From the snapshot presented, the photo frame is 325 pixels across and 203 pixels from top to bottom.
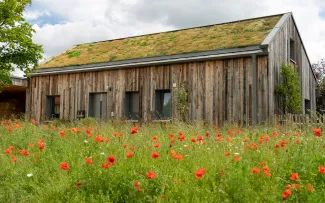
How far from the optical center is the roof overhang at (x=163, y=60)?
42.8ft

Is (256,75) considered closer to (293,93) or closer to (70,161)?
(293,93)

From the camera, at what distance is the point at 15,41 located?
53.1ft

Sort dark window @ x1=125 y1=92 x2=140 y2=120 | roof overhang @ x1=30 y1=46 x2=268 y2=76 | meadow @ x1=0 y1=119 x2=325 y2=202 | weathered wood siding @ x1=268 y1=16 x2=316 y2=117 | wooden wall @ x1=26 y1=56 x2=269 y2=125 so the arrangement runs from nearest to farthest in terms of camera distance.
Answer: meadow @ x1=0 y1=119 x2=325 y2=202, roof overhang @ x1=30 y1=46 x2=268 y2=76, wooden wall @ x1=26 y1=56 x2=269 y2=125, weathered wood siding @ x1=268 y1=16 x2=316 y2=117, dark window @ x1=125 y1=92 x2=140 y2=120

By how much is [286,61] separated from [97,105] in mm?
8693

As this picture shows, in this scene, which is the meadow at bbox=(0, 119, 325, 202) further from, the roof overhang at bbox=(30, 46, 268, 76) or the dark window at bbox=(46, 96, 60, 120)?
the dark window at bbox=(46, 96, 60, 120)

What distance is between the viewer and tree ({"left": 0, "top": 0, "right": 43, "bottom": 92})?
15.9 metres

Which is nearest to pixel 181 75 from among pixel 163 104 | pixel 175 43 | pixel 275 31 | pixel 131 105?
pixel 163 104

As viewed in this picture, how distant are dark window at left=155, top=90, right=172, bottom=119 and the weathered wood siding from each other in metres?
4.14

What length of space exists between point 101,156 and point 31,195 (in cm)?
106

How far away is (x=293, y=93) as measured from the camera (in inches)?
558

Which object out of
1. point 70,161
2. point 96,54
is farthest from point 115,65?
point 70,161

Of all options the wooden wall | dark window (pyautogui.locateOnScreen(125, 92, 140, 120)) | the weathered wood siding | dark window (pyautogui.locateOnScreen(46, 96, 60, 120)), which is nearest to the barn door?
the wooden wall

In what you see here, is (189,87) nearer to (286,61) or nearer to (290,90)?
(290,90)

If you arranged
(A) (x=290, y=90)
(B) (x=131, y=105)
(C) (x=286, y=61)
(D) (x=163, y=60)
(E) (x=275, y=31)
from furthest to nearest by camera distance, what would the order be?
1. (B) (x=131, y=105)
2. (C) (x=286, y=61)
3. (D) (x=163, y=60)
4. (A) (x=290, y=90)
5. (E) (x=275, y=31)
